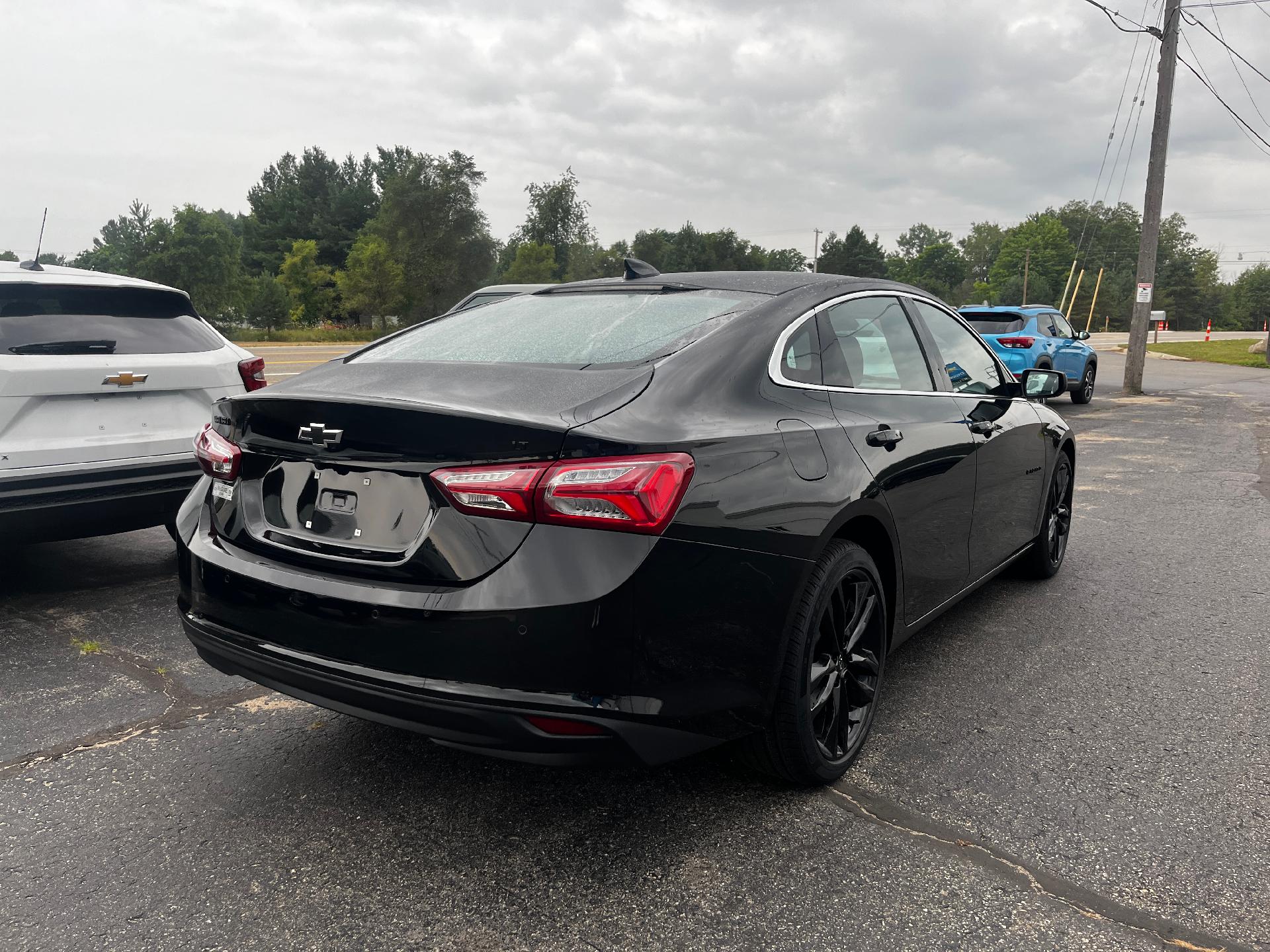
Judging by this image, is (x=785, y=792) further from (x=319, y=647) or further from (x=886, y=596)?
(x=319, y=647)

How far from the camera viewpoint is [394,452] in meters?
2.33

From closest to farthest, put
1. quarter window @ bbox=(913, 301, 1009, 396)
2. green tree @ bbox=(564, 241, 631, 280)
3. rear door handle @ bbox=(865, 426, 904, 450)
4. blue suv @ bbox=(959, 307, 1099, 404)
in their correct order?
rear door handle @ bbox=(865, 426, 904, 450)
quarter window @ bbox=(913, 301, 1009, 396)
blue suv @ bbox=(959, 307, 1099, 404)
green tree @ bbox=(564, 241, 631, 280)

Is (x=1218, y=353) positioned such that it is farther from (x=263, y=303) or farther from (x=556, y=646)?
(x=263, y=303)

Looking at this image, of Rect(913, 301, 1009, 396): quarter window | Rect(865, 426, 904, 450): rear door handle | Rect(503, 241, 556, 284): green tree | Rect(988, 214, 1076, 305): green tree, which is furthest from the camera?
Rect(988, 214, 1076, 305): green tree

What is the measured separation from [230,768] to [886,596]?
219cm

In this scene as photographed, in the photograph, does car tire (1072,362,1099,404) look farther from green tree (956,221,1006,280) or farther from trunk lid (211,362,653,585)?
green tree (956,221,1006,280)

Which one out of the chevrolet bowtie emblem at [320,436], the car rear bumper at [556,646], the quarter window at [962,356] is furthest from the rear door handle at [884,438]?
the chevrolet bowtie emblem at [320,436]

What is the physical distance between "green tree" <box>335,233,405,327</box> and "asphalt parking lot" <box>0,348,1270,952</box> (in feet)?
244

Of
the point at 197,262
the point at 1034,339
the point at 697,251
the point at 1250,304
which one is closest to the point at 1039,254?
the point at 1250,304

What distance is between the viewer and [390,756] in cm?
309

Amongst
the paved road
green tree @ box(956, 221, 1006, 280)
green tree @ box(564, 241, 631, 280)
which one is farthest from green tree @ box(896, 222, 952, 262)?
the paved road

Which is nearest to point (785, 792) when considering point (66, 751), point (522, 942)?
point (522, 942)

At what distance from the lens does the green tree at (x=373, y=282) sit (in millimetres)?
74938

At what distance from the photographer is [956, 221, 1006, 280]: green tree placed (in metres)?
163
